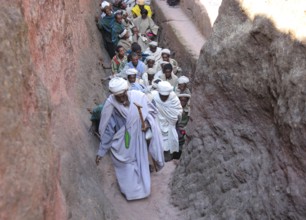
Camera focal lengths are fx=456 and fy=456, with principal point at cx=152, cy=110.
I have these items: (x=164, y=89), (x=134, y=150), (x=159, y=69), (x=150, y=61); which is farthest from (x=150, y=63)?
(x=134, y=150)

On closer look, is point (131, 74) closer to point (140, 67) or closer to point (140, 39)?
point (140, 67)

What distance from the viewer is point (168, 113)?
6.42 metres

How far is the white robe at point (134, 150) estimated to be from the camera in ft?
17.3

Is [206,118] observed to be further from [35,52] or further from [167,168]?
[35,52]

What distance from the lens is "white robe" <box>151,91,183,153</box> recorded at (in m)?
6.43

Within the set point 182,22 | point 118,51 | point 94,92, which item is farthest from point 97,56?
point 182,22

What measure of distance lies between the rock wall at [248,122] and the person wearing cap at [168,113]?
895 millimetres

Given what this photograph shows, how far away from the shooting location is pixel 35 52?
15.5ft

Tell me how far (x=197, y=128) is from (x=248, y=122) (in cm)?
98

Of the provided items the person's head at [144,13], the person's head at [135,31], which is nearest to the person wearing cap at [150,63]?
the person's head at [135,31]

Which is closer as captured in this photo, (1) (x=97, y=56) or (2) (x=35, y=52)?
(2) (x=35, y=52)

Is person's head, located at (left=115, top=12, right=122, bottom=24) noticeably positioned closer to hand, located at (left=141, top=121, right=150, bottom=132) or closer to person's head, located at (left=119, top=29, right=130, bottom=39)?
person's head, located at (left=119, top=29, right=130, bottom=39)

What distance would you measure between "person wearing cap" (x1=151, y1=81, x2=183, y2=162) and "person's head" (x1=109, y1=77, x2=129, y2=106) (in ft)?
4.61

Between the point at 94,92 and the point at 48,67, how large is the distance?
7.79 ft
